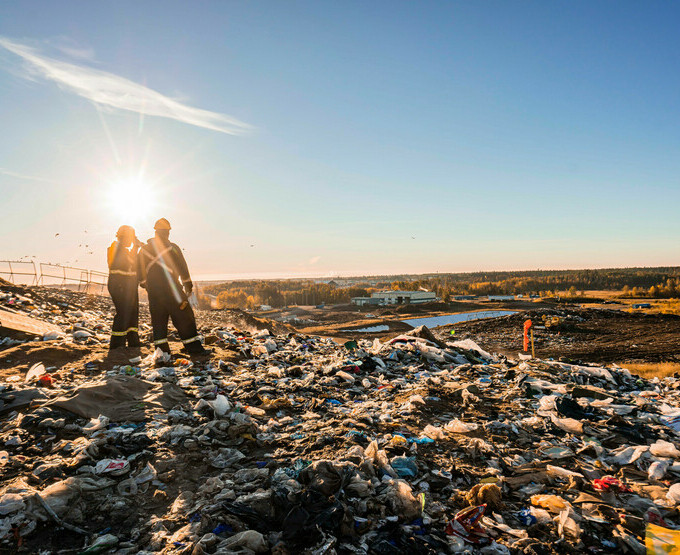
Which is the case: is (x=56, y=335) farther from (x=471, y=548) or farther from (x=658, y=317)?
(x=658, y=317)

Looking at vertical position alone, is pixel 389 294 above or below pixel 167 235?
below

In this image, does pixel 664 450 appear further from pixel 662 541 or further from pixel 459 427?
pixel 459 427

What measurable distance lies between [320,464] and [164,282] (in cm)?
485

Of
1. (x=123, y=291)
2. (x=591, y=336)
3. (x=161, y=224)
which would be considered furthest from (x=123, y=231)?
(x=591, y=336)

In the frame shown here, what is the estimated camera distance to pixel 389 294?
85.4m

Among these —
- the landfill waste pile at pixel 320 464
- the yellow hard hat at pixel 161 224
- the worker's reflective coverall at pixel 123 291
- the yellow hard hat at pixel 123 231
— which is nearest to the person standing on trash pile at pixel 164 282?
the yellow hard hat at pixel 161 224

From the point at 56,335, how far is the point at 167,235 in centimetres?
317

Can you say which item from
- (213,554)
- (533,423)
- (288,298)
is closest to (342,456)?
(213,554)

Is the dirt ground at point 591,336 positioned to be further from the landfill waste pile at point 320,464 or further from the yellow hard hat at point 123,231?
the yellow hard hat at point 123,231

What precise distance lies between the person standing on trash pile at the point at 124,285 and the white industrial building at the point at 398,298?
76.5 m

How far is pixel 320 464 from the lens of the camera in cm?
265

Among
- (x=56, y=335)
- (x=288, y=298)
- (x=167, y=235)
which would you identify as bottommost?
(x=288, y=298)

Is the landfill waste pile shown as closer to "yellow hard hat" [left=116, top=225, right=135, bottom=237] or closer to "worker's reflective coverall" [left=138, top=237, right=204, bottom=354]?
"worker's reflective coverall" [left=138, top=237, right=204, bottom=354]

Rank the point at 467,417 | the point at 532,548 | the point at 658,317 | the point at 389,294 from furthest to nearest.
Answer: the point at 389,294
the point at 658,317
the point at 467,417
the point at 532,548
